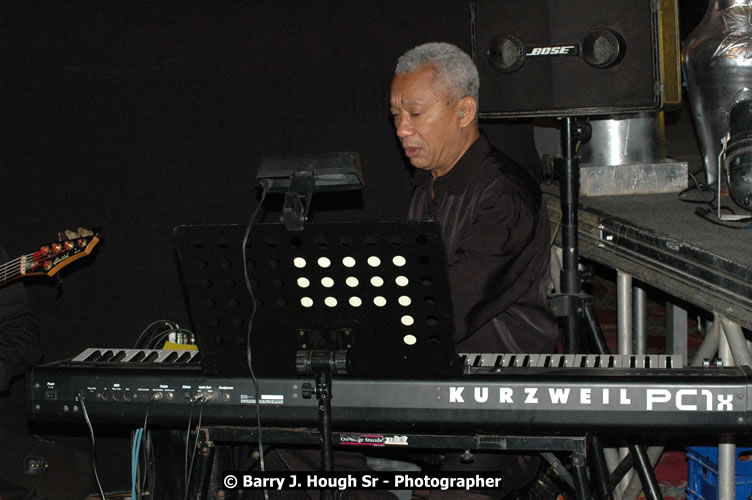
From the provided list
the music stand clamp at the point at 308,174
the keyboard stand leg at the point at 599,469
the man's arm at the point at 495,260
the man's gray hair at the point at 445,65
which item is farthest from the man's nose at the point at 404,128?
the keyboard stand leg at the point at 599,469

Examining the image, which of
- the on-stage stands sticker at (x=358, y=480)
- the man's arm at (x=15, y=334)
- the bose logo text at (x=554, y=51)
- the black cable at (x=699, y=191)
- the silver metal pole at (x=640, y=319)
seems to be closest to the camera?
the on-stage stands sticker at (x=358, y=480)

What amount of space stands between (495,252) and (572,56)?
898mm

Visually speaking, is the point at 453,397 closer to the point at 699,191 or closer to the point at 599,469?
the point at 599,469

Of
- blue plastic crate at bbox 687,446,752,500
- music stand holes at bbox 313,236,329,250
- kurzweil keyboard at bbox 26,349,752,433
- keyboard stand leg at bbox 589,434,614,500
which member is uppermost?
music stand holes at bbox 313,236,329,250

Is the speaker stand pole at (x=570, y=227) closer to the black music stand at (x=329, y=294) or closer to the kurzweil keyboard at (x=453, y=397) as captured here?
the kurzweil keyboard at (x=453, y=397)

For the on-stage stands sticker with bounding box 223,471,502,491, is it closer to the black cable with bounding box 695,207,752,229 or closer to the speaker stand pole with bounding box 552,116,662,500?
the speaker stand pole with bounding box 552,116,662,500

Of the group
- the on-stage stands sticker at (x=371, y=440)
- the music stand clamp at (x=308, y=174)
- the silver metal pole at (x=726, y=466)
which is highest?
the music stand clamp at (x=308, y=174)

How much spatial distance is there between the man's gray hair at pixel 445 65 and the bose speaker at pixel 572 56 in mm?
418

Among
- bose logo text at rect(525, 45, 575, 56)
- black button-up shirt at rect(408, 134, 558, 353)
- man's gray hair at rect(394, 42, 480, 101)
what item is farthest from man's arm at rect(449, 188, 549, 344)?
bose logo text at rect(525, 45, 575, 56)

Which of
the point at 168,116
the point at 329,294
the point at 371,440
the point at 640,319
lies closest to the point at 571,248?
the point at 640,319

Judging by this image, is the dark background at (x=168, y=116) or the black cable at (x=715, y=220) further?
the dark background at (x=168, y=116)

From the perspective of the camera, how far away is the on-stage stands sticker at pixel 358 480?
1.80m

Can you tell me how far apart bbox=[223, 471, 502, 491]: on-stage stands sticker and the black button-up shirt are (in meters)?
0.44

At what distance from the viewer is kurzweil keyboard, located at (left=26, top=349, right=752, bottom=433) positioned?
5.95 feet
